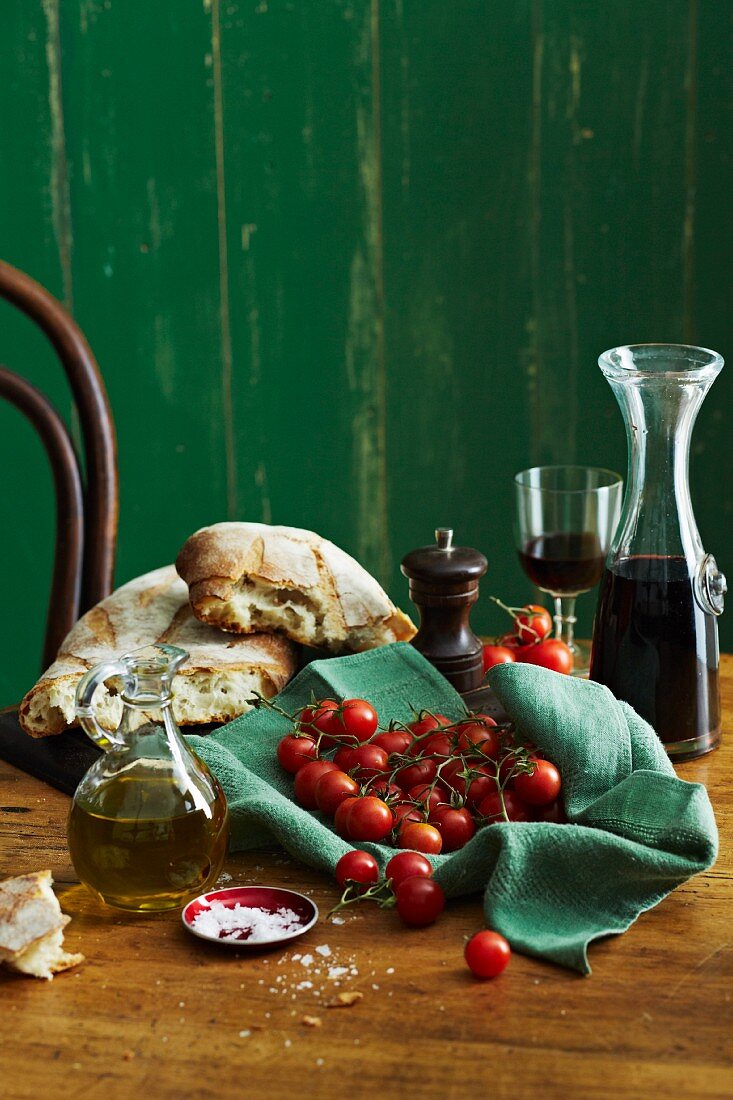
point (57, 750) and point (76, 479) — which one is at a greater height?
point (76, 479)

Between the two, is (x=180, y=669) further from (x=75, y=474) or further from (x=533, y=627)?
(x=75, y=474)

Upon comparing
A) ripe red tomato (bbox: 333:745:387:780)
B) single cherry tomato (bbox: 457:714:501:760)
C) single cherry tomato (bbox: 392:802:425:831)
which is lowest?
single cherry tomato (bbox: 392:802:425:831)

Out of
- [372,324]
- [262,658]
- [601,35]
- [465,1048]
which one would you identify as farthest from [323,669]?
[601,35]

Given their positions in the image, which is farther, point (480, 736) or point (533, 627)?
point (533, 627)

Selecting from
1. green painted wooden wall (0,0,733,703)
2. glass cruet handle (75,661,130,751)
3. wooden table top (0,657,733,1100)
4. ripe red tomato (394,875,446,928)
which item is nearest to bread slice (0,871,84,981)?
wooden table top (0,657,733,1100)

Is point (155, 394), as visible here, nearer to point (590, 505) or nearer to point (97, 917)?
point (590, 505)

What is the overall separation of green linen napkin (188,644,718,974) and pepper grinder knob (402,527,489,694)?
205mm

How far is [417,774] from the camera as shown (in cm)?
105

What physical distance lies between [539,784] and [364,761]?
0.50 feet

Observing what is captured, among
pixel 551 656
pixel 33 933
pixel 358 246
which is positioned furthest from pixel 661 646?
pixel 358 246

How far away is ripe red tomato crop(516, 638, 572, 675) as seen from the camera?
4.35 feet

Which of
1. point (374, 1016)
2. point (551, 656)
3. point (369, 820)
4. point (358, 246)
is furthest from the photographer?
point (358, 246)

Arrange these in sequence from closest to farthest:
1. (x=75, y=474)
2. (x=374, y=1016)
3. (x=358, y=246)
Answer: (x=374, y=1016)
(x=75, y=474)
(x=358, y=246)

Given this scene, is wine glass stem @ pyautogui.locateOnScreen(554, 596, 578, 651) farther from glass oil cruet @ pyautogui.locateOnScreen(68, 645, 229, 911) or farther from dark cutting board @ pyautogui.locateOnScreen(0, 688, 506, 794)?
glass oil cruet @ pyautogui.locateOnScreen(68, 645, 229, 911)
